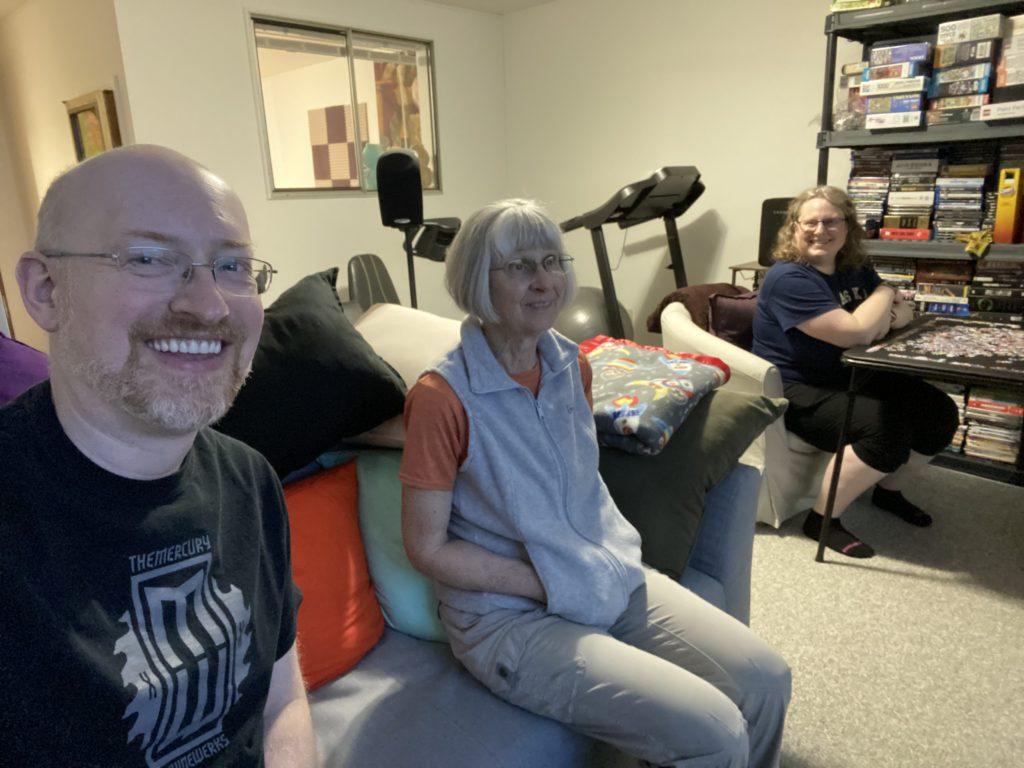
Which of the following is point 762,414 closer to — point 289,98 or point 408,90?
point 408,90

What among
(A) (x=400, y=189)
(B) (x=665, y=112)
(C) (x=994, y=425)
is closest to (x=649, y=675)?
(A) (x=400, y=189)

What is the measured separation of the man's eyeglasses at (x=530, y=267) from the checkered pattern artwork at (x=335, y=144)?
3478mm

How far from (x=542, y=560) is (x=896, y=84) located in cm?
256

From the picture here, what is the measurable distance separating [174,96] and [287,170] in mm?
1273

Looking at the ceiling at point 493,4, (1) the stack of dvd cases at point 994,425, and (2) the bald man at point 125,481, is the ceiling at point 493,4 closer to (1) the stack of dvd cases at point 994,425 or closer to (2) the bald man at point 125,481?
(1) the stack of dvd cases at point 994,425

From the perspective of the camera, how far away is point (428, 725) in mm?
1053

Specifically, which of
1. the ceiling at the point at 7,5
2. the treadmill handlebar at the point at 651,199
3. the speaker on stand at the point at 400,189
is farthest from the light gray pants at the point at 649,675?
the ceiling at the point at 7,5

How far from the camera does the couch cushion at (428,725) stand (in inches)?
39.4

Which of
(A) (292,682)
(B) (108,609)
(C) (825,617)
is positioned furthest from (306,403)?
(C) (825,617)

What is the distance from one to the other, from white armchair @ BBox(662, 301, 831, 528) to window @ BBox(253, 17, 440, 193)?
8.07 ft

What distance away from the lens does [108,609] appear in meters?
0.66

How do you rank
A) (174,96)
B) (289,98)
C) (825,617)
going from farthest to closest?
(289,98) → (174,96) → (825,617)

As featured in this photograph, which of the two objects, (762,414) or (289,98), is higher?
(289,98)

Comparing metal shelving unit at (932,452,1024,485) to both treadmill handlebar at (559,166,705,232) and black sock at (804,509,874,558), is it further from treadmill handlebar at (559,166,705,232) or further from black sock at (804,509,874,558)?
treadmill handlebar at (559,166,705,232)
